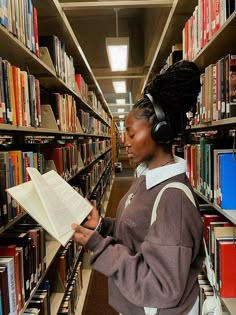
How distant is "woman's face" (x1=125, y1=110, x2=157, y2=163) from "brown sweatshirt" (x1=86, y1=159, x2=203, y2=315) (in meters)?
0.12

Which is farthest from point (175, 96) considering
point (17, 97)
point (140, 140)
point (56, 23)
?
point (56, 23)

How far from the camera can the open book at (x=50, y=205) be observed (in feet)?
3.18

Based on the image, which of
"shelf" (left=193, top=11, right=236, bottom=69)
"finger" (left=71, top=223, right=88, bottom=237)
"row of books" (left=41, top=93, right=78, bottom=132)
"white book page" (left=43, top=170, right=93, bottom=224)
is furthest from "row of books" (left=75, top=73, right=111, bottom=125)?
"finger" (left=71, top=223, right=88, bottom=237)

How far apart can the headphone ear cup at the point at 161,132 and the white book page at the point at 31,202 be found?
456mm

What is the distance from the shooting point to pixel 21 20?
1.42 m

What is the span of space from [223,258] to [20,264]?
91cm

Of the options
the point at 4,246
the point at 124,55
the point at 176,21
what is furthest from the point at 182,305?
the point at 124,55

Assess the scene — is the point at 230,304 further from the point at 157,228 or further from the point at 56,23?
the point at 56,23

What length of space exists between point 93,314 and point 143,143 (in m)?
2.05

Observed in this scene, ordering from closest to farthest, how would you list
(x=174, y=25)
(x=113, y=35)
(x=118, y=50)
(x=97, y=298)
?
(x=174, y=25)
(x=97, y=298)
(x=118, y=50)
(x=113, y=35)

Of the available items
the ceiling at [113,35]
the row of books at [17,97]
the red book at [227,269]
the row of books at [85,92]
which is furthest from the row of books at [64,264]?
the ceiling at [113,35]

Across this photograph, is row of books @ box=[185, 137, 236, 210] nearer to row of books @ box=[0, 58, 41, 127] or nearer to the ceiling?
row of books @ box=[0, 58, 41, 127]

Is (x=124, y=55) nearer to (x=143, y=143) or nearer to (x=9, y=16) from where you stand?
(x=9, y=16)

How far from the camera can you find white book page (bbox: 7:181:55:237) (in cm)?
97
